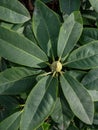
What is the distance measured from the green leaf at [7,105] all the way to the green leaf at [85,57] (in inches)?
10.8

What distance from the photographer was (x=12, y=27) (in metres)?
1.28

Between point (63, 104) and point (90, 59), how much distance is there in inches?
7.3

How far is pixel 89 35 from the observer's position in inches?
50.3

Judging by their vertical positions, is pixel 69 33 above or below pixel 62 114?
above

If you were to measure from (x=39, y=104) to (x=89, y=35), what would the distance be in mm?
322

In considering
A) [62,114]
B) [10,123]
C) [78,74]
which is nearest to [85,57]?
[78,74]

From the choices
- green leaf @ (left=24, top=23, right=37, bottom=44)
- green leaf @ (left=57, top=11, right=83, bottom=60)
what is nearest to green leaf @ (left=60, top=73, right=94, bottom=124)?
green leaf @ (left=57, top=11, right=83, bottom=60)

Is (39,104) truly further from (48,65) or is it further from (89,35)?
(89,35)

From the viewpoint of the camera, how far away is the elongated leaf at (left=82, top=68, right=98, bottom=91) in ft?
3.95

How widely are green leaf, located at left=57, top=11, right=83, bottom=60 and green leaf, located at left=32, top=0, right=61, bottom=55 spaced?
4 centimetres

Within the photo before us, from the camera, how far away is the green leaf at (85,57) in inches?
46.7

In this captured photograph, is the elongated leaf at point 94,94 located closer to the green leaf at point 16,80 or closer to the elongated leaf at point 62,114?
the elongated leaf at point 62,114

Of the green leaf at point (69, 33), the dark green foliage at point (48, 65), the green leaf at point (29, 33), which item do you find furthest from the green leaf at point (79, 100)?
the green leaf at point (29, 33)

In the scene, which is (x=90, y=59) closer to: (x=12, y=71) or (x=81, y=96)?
(x=81, y=96)
